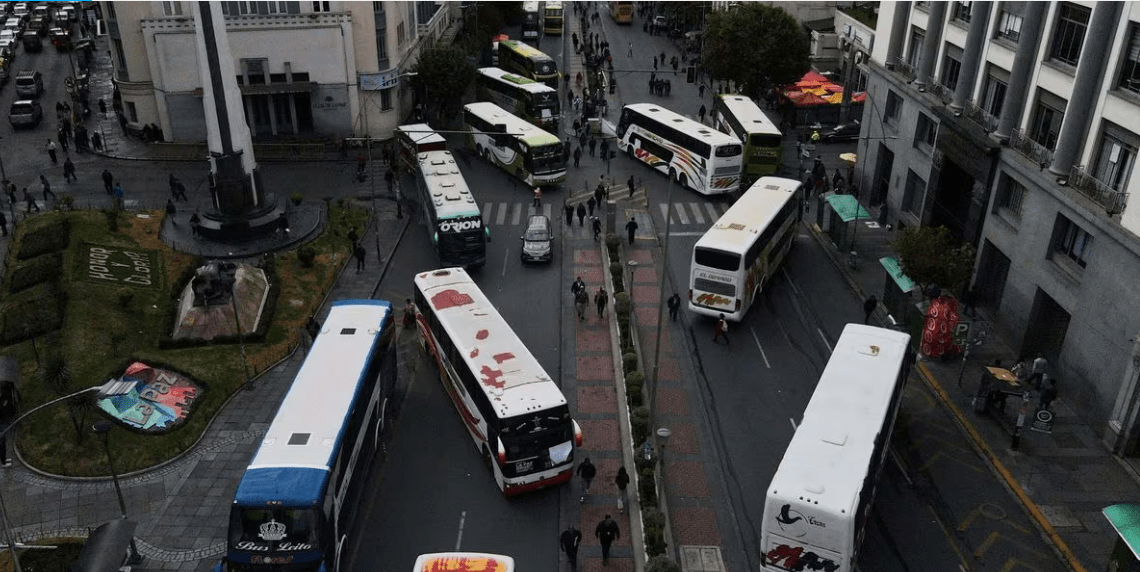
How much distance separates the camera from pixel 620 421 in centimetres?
3212

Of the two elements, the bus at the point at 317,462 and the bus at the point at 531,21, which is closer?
the bus at the point at 317,462

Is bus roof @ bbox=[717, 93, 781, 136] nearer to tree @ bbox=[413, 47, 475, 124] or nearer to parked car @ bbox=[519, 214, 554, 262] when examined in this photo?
parked car @ bbox=[519, 214, 554, 262]

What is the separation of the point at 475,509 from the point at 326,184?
114 feet

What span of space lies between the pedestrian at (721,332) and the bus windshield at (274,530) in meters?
20.3

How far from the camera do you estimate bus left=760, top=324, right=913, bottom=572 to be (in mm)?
21906

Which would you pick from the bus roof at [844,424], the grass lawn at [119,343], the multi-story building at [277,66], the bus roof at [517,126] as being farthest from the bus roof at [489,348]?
the multi-story building at [277,66]

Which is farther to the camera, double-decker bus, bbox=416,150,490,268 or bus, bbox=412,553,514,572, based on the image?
double-decker bus, bbox=416,150,490,268

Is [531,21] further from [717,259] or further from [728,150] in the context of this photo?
[717,259]

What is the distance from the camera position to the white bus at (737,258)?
37562 mm

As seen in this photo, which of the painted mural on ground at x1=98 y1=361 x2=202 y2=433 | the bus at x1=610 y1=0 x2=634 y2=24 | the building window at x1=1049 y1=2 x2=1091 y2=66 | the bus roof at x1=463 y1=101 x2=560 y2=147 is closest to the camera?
the painted mural on ground at x1=98 y1=361 x2=202 y2=433

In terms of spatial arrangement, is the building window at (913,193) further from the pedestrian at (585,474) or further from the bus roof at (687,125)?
the pedestrian at (585,474)

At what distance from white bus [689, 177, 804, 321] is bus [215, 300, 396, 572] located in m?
14.6

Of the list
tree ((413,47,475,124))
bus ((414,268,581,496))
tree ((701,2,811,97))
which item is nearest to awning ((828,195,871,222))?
bus ((414,268,581,496))

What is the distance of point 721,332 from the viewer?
38000 millimetres
